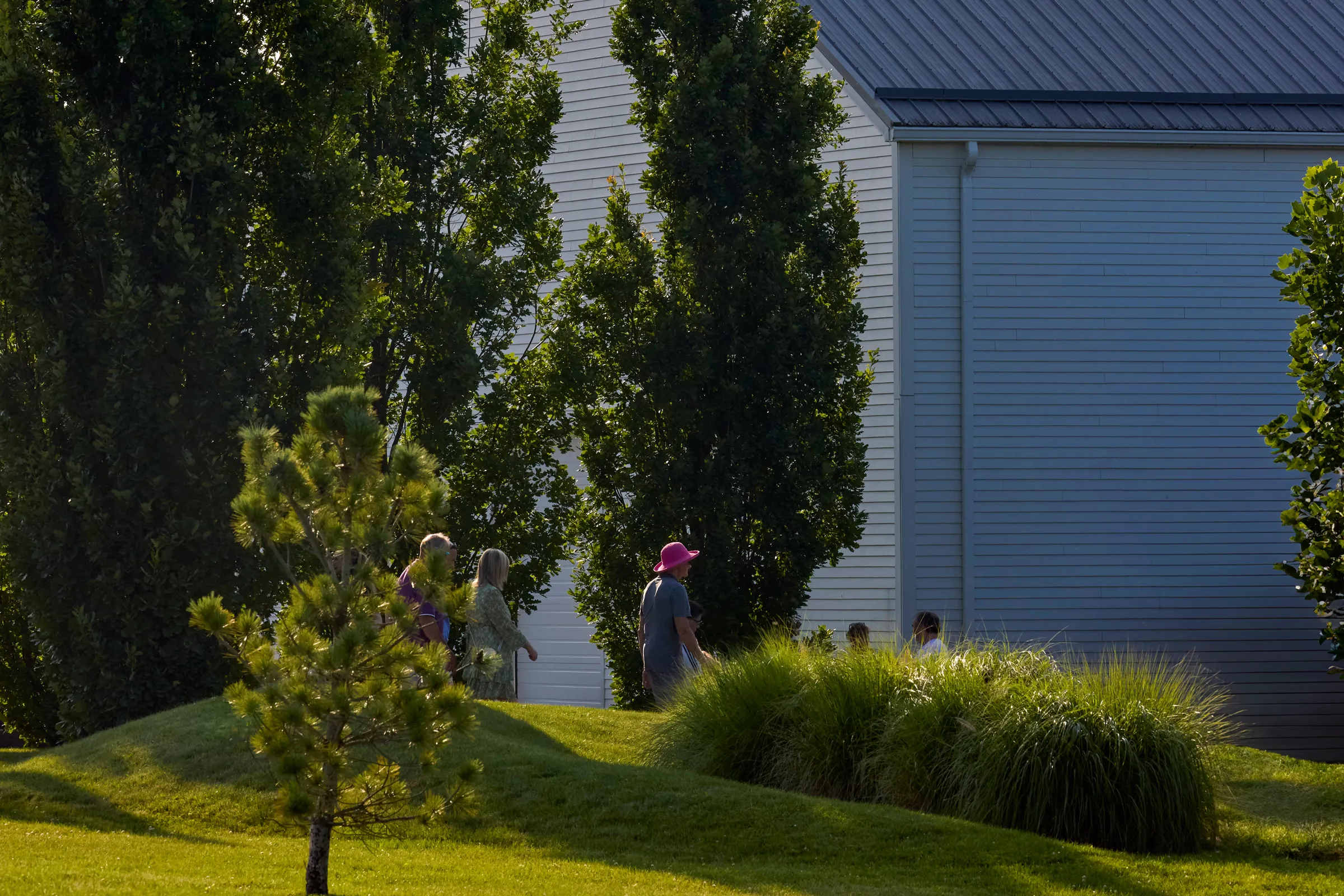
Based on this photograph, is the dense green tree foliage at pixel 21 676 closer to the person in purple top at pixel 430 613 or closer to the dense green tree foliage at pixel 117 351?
the dense green tree foliage at pixel 117 351

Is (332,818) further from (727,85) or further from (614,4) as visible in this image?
(614,4)

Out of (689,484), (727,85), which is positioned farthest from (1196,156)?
(689,484)

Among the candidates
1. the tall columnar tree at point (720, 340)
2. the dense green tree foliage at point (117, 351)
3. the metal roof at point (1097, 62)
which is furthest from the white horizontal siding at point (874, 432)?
the dense green tree foliage at point (117, 351)

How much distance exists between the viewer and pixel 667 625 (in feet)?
35.6

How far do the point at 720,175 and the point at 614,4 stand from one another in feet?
17.9

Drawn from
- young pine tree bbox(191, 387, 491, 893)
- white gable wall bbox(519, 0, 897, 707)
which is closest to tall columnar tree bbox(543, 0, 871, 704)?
white gable wall bbox(519, 0, 897, 707)

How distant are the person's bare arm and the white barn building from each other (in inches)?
174

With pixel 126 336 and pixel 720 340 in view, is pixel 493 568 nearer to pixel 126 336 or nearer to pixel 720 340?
pixel 126 336

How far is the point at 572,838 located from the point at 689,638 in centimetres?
276

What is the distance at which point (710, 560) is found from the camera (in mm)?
12852

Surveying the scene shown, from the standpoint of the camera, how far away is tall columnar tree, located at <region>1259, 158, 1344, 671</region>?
10.1 metres

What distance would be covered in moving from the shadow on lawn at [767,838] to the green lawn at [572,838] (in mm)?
14

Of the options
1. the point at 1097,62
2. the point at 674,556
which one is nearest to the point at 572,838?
the point at 674,556

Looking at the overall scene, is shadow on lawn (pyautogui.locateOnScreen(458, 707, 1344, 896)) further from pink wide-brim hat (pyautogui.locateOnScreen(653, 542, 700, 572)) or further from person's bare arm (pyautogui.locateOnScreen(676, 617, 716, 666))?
pink wide-brim hat (pyautogui.locateOnScreen(653, 542, 700, 572))
